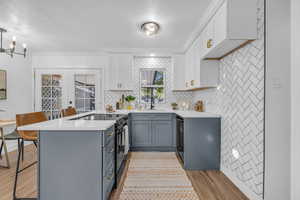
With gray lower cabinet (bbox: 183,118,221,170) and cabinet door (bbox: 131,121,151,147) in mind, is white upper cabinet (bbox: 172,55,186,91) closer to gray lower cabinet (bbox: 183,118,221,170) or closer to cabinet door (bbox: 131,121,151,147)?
cabinet door (bbox: 131,121,151,147)

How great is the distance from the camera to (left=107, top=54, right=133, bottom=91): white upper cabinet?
425 centimetres

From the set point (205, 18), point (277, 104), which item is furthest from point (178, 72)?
point (277, 104)

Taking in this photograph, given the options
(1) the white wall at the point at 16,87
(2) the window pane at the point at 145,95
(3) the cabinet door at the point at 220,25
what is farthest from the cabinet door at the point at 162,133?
(1) the white wall at the point at 16,87

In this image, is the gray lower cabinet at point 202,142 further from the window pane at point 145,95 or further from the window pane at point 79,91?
the window pane at point 79,91

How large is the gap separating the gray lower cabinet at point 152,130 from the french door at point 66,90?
140 centimetres

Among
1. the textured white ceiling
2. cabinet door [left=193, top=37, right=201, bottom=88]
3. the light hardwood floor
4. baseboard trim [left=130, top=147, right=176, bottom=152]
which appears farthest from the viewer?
baseboard trim [left=130, top=147, right=176, bottom=152]

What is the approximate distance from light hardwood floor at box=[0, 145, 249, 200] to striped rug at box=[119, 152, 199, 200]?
107 millimetres

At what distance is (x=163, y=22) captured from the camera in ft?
9.27

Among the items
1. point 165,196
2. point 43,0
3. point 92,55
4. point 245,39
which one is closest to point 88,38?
point 92,55

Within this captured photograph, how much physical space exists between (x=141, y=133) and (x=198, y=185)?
1757 mm

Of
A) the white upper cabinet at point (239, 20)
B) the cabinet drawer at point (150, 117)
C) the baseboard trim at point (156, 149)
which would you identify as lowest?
the baseboard trim at point (156, 149)

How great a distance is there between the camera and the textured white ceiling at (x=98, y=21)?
2.30 m

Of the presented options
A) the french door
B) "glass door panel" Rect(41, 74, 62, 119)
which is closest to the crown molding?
the french door

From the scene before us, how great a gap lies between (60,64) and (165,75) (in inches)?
115
